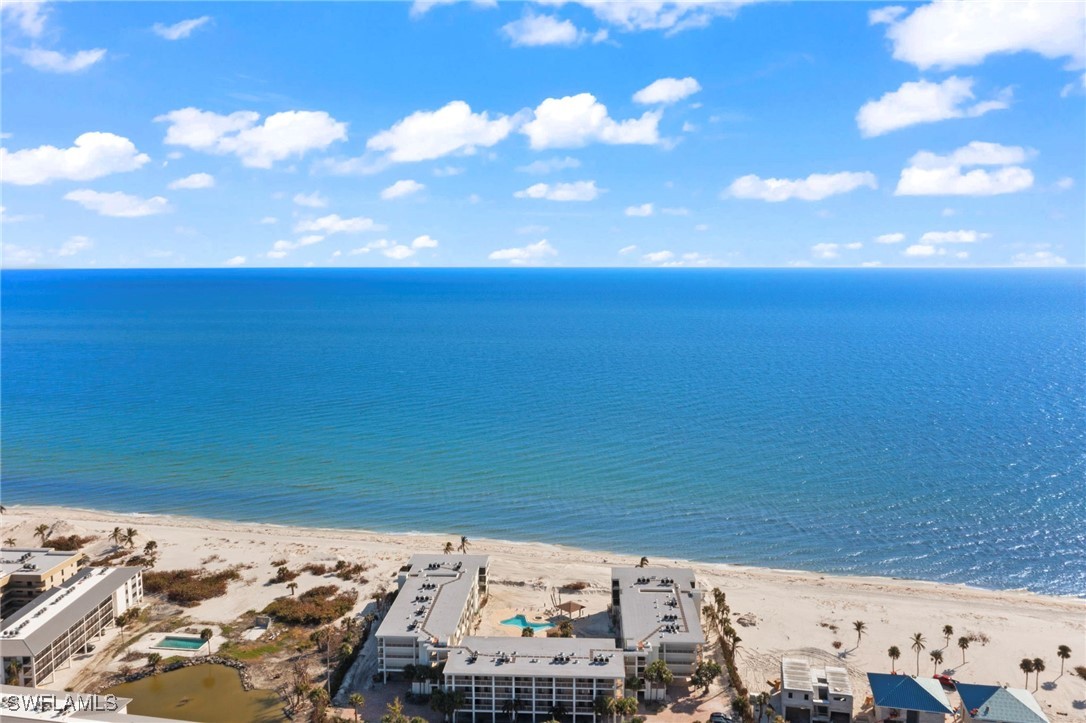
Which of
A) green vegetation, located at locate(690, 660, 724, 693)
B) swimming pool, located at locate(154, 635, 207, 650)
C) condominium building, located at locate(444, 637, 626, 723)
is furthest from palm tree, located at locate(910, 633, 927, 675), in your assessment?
swimming pool, located at locate(154, 635, 207, 650)

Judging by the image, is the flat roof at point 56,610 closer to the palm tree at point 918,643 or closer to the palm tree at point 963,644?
the palm tree at point 918,643

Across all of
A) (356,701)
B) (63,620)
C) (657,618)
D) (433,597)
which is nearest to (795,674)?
(657,618)

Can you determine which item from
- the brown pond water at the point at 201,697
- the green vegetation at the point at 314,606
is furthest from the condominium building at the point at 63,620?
the green vegetation at the point at 314,606

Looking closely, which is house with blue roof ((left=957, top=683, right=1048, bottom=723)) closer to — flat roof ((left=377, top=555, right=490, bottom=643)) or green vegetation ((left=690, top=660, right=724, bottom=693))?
green vegetation ((left=690, top=660, right=724, bottom=693))

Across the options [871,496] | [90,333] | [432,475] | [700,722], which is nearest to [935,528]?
[871,496]

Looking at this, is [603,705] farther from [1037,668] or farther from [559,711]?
[1037,668]

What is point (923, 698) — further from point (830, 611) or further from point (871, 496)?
point (871, 496)

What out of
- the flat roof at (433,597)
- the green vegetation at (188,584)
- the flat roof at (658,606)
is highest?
the flat roof at (433,597)
